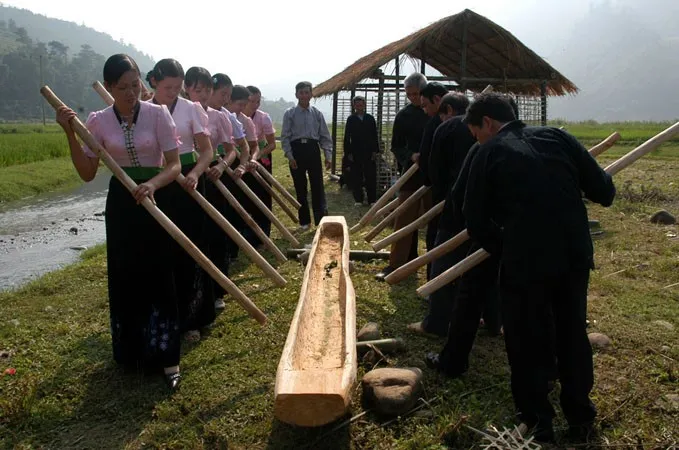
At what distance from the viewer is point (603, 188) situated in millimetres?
2898

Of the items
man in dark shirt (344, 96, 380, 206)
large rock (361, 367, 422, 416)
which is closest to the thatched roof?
man in dark shirt (344, 96, 380, 206)

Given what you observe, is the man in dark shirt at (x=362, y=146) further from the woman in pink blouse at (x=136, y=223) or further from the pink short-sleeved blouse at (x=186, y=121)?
the woman in pink blouse at (x=136, y=223)

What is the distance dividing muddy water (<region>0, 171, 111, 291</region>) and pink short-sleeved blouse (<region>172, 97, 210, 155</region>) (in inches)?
162

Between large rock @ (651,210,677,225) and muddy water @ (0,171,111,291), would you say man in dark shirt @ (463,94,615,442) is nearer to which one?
muddy water @ (0,171,111,291)

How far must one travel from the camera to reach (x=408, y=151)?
19.7 feet

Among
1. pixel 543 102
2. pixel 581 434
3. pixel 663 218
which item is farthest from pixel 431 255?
pixel 543 102

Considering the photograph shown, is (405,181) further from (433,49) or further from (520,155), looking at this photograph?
(433,49)

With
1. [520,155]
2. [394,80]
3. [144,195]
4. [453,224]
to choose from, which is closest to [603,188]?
[520,155]

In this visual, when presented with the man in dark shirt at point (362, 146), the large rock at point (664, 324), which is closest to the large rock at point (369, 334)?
the large rock at point (664, 324)

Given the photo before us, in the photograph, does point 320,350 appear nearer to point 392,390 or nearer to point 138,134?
point 392,390

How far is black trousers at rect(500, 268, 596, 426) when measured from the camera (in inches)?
111

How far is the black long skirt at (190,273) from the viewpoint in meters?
4.18

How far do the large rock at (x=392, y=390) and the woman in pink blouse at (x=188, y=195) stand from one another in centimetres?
165

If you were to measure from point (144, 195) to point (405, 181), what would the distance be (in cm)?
308
